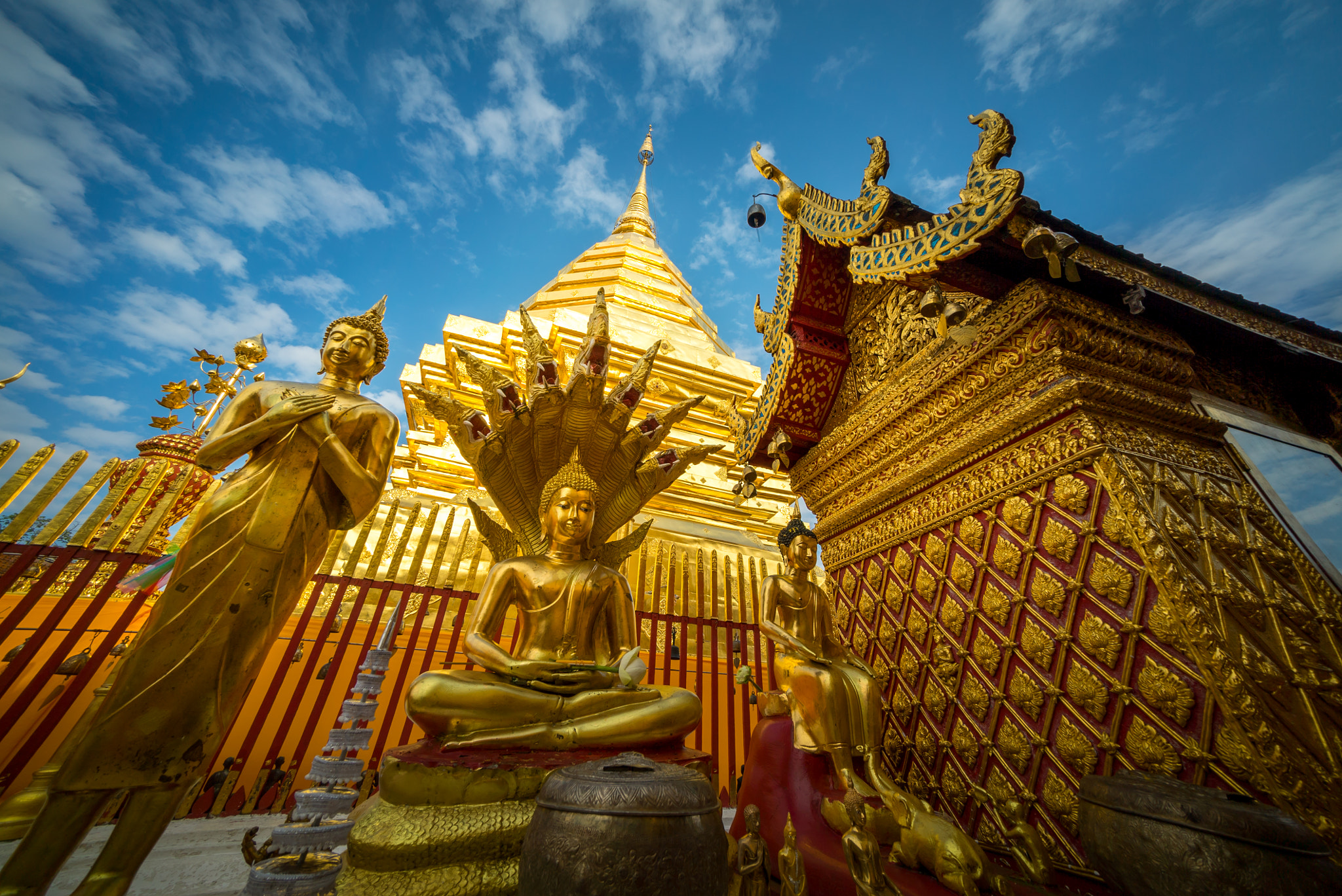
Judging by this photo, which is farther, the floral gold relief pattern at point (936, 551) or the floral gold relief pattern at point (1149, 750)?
the floral gold relief pattern at point (936, 551)

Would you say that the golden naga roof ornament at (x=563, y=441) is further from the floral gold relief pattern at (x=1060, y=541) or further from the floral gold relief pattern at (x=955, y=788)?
the floral gold relief pattern at (x=955, y=788)

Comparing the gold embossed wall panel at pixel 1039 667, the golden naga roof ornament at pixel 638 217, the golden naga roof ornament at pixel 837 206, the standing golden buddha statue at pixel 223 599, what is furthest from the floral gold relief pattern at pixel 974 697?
the golden naga roof ornament at pixel 638 217

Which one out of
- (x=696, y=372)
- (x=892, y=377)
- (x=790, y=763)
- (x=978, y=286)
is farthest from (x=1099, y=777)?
(x=696, y=372)

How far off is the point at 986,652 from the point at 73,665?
5.06 m

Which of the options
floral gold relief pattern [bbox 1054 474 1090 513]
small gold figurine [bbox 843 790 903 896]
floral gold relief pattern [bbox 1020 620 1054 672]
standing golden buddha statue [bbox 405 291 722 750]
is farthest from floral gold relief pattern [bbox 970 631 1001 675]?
standing golden buddha statue [bbox 405 291 722 750]

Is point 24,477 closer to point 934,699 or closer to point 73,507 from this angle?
point 73,507

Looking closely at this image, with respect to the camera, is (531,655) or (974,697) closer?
(974,697)

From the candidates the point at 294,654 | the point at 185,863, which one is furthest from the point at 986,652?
the point at 294,654

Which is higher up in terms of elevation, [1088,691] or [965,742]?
[1088,691]

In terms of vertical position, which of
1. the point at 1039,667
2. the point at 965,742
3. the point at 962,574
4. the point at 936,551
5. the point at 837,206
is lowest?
the point at 965,742

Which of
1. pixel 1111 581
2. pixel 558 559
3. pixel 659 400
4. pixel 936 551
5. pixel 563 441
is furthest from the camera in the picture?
pixel 659 400

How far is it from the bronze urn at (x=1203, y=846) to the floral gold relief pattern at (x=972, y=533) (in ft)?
4.14

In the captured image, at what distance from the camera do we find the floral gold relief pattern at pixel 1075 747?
76.5 inches

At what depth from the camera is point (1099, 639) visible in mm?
1998
